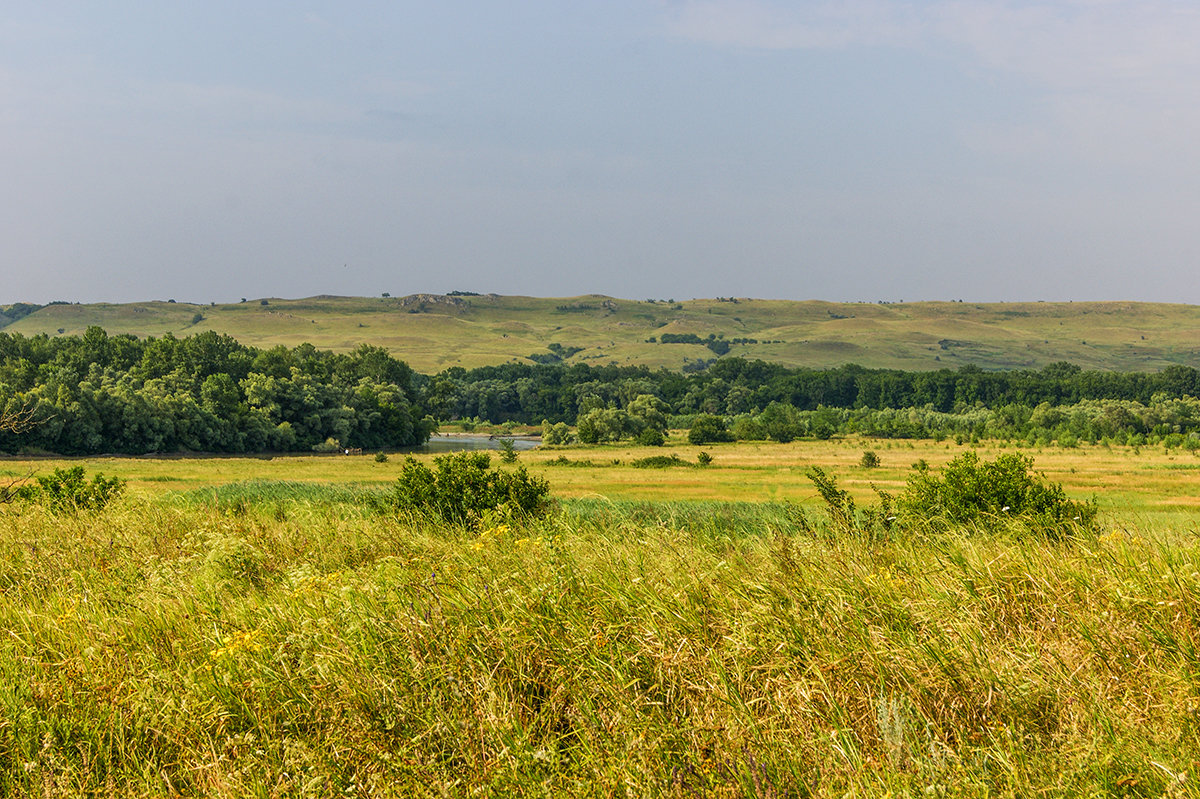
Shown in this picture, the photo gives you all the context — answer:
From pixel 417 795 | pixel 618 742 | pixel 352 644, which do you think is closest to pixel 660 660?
pixel 618 742

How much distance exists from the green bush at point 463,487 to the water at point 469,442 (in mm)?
93682

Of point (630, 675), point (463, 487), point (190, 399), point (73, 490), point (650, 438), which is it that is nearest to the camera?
point (630, 675)

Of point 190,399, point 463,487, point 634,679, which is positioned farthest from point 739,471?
point 634,679

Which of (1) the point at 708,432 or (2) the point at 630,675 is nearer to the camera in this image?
(2) the point at 630,675

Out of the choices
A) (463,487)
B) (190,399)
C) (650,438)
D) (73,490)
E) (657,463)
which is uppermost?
(463,487)

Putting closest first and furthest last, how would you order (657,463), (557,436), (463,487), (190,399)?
1. (463,487)
2. (657,463)
3. (190,399)
4. (557,436)

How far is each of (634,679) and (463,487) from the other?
1254 cm

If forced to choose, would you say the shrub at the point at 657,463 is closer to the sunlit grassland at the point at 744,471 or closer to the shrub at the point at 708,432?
the sunlit grassland at the point at 744,471

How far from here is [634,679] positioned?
492 centimetres

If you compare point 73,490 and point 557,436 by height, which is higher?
point 73,490

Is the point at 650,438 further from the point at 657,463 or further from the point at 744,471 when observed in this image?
the point at 744,471

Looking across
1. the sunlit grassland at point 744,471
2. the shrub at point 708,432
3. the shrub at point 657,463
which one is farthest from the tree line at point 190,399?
the shrub at point 657,463

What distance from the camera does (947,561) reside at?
648 cm

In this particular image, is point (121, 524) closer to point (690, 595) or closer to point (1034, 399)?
point (690, 595)
